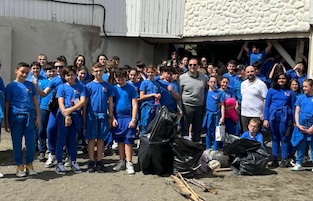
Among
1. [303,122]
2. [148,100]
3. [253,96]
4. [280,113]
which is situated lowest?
[303,122]

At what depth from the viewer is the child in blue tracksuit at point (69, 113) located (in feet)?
20.7

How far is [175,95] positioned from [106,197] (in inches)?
102

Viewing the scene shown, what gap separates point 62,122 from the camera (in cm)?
639

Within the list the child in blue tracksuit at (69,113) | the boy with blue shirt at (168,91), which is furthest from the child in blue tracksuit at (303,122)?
the child in blue tracksuit at (69,113)

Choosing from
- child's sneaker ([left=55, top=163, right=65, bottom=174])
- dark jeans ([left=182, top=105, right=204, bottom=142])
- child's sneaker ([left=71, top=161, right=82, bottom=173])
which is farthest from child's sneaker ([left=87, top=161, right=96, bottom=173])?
dark jeans ([left=182, top=105, right=204, bottom=142])

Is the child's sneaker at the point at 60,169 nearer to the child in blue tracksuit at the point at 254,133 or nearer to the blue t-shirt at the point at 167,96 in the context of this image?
the blue t-shirt at the point at 167,96

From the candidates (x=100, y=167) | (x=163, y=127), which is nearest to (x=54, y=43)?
(x=100, y=167)

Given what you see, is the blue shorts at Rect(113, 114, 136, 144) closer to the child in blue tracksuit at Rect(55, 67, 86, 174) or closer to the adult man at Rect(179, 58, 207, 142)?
the child in blue tracksuit at Rect(55, 67, 86, 174)

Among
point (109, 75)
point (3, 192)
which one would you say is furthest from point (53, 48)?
point (3, 192)

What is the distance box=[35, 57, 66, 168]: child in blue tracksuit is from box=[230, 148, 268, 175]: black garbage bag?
2.91 m

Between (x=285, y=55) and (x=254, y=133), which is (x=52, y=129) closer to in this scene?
(x=254, y=133)

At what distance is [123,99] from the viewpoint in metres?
6.66

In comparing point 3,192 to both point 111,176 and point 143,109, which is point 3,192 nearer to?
point 111,176

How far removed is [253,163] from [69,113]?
288 cm
